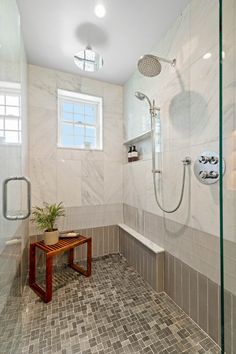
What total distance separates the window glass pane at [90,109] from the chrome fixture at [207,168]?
1.72m

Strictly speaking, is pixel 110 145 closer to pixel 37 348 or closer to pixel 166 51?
pixel 166 51

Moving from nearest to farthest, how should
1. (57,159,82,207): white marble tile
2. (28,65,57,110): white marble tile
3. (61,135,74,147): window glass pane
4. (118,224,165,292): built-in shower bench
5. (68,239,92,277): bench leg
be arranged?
(118,224,165,292): built-in shower bench
(68,239,92,277): bench leg
(28,65,57,110): white marble tile
(57,159,82,207): white marble tile
(61,135,74,147): window glass pane

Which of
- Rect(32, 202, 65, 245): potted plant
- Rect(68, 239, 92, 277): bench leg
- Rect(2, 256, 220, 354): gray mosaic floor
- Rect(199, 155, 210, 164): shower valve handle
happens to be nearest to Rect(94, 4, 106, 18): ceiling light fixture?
Rect(199, 155, 210, 164): shower valve handle

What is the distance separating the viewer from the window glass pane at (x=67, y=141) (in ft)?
7.46

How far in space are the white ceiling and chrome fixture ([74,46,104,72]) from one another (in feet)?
0.17

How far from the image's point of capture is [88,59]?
6.09ft

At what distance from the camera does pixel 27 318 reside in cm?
130

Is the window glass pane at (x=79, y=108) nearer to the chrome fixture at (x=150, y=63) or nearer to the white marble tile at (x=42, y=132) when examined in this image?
the white marble tile at (x=42, y=132)

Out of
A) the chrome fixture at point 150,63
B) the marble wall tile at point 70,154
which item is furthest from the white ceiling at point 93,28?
the chrome fixture at point 150,63

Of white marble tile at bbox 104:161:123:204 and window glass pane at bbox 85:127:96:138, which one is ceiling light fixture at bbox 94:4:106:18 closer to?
window glass pane at bbox 85:127:96:138

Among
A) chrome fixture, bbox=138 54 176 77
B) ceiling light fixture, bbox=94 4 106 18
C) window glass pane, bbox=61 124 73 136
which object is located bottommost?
window glass pane, bbox=61 124 73 136

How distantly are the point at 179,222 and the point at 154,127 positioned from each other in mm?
932

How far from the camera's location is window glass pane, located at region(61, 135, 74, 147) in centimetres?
227

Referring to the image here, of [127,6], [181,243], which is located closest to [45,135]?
[127,6]
